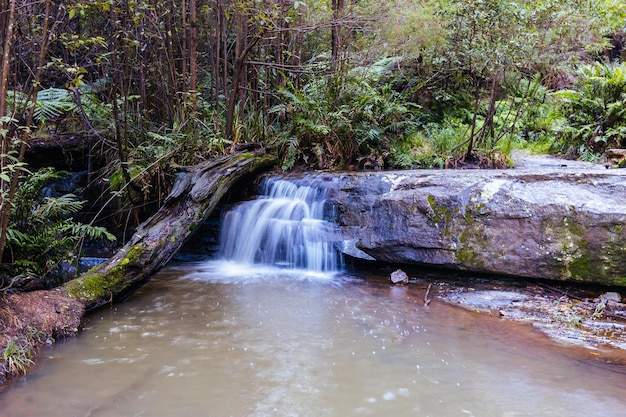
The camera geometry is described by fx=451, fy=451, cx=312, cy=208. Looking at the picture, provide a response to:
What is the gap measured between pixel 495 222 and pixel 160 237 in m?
3.96

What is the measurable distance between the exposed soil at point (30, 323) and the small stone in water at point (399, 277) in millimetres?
3584

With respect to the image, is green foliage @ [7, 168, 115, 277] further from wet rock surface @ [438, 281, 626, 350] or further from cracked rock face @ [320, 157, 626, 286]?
wet rock surface @ [438, 281, 626, 350]

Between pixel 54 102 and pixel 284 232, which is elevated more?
pixel 54 102

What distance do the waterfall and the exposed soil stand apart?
2.86 m

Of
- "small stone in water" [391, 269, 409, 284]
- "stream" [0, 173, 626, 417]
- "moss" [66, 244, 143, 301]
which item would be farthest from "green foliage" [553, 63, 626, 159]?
"moss" [66, 244, 143, 301]

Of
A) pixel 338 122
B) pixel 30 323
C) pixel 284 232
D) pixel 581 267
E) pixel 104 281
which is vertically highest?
pixel 338 122

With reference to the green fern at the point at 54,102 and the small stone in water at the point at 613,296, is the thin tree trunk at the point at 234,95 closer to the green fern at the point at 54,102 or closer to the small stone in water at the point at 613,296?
the green fern at the point at 54,102

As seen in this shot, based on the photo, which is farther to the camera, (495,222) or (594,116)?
(594,116)

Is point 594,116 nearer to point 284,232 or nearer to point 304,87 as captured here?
point 304,87

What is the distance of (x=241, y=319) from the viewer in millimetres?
4406

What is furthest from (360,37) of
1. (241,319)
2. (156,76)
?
(241,319)

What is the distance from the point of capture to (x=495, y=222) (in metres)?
5.42

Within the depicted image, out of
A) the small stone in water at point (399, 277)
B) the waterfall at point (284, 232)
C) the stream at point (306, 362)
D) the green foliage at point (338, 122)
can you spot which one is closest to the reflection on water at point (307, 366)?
the stream at point (306, 362)

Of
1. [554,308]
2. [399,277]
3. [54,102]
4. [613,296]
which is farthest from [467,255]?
[54,102]
